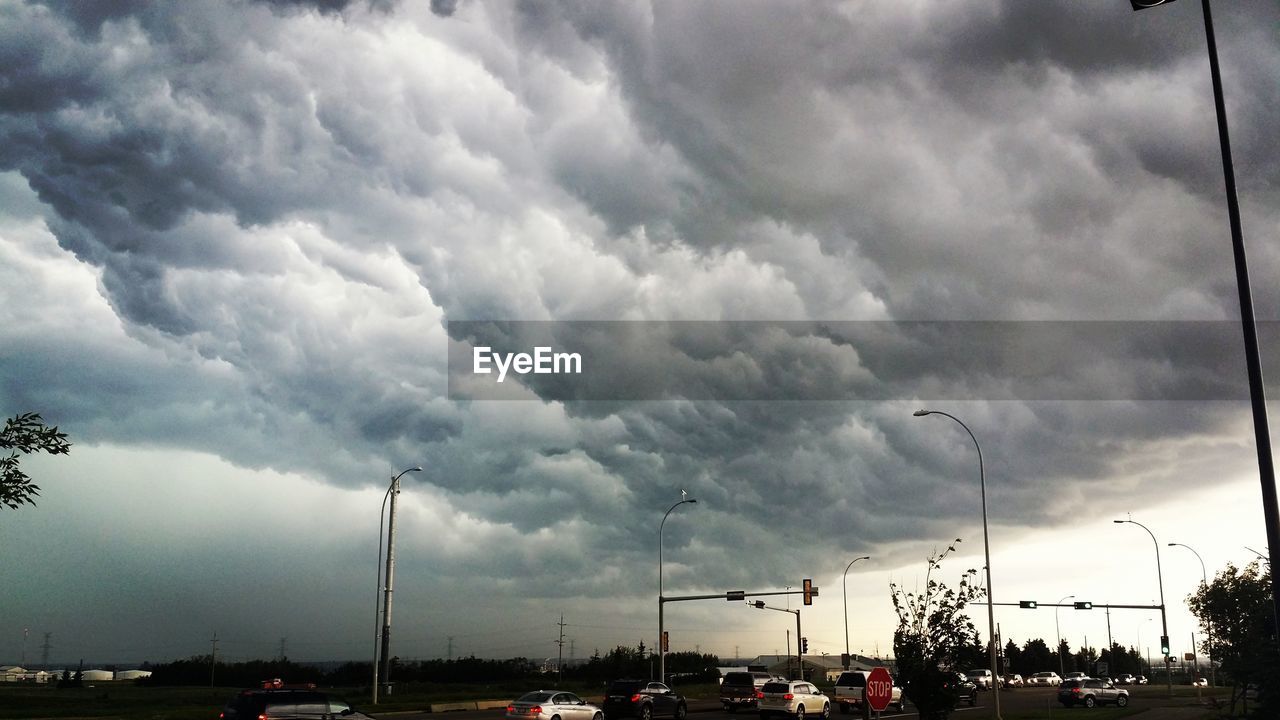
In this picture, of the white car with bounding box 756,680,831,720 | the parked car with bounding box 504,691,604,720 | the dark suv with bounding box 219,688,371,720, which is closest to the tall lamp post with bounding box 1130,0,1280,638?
the dark suv with bounding box 219,688,371,720

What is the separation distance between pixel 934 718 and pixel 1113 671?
119m

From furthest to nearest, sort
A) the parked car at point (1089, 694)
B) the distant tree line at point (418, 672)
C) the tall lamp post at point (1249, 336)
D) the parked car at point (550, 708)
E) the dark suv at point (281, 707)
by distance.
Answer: the distant tree line at point (418, 672), the parked car at point (1089, 694), the parked car at point (550, 708), the dark suv at point (281, 707), the tall lamp post at point (1249, 336)

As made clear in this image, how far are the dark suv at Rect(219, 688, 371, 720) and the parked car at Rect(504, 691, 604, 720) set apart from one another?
11017mm

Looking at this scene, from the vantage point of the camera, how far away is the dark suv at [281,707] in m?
21.7

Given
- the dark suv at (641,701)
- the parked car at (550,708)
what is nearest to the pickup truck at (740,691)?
the dark suv at (641,701)

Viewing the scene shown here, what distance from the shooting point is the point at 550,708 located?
107 feet

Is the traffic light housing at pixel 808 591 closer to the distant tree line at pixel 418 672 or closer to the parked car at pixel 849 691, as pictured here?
the parked car at pixel 849 691

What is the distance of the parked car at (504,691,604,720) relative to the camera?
3250cm

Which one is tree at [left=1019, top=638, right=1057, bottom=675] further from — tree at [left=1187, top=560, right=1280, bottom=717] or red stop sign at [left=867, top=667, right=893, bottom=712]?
red stop sign at [left=867, top=667, right=893, bottom=712]

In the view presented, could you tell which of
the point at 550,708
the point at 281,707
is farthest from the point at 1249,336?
the point at 550,708

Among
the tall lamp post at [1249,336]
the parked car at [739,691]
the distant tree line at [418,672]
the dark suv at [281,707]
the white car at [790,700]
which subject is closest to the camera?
the tall lamp post at [1249,336]

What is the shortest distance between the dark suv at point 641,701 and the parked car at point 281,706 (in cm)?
2035

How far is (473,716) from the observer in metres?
43.5

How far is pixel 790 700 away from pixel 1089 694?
93.6ft
